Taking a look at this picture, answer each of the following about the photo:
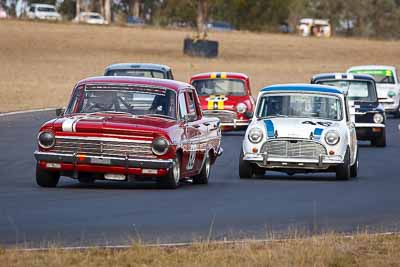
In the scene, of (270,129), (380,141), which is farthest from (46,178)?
(380,141)

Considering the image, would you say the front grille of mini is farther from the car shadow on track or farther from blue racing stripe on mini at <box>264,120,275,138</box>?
the car shadow on track

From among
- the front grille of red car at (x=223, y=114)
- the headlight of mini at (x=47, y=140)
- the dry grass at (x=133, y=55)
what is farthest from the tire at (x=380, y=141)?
the dry grass at (x=133, y=55)

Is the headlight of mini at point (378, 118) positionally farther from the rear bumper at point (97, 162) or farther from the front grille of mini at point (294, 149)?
the rear bumper at point (97, 162)

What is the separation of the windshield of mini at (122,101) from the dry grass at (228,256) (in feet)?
19.5

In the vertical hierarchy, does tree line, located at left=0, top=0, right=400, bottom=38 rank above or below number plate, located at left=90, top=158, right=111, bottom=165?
below

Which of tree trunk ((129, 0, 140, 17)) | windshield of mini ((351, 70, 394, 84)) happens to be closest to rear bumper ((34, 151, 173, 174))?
windshield of mini ((351, 70, 394, 84))

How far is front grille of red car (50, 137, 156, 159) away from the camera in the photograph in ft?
50.1

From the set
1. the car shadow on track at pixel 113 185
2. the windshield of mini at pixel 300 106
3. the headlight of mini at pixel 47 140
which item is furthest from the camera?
the windshield of mini at pixel 300 106

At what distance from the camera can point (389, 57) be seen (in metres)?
70.9

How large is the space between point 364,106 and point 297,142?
933cm

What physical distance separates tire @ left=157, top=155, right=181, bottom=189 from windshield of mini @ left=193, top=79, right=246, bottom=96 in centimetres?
1384

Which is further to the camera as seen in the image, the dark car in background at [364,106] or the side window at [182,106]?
the dark car in background at [364,106]

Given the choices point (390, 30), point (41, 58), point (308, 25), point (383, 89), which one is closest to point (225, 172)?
point (383, 89)

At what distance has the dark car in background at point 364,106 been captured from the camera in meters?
26.7
